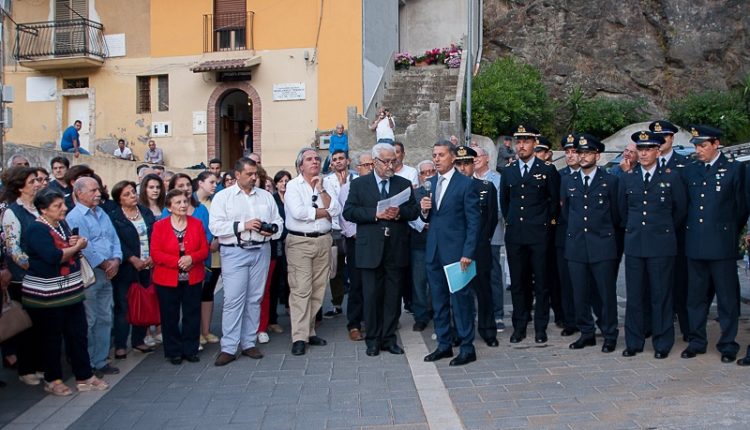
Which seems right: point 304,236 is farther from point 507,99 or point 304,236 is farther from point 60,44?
point 60,44

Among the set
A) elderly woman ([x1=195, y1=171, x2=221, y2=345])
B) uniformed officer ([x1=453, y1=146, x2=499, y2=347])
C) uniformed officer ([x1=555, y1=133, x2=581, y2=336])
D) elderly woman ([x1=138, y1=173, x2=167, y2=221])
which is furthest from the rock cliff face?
elderly woman ([x1=138, y1=173, x2=167, y2=221])

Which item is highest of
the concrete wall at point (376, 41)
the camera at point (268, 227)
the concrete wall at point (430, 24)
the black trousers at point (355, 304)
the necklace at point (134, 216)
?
the concrete wall at point (430, 24)

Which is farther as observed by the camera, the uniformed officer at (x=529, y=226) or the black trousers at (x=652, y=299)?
the uniformed officer at (x=529, y=226)

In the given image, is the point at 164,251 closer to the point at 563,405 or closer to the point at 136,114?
the point at 563,405

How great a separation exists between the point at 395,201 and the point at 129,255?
268 centimetres

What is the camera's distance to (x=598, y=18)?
26.1 m

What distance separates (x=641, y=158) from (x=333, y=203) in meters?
3.14

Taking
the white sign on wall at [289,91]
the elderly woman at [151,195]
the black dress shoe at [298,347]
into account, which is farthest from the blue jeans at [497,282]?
the white sign on wall at [289,91]

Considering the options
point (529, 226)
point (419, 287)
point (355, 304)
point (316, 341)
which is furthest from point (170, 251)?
point (529, 226)

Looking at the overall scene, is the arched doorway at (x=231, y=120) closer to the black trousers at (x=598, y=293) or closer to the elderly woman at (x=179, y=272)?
the elderly woman at (x=179, y=272)

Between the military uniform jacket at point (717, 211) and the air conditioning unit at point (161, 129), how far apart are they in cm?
2009

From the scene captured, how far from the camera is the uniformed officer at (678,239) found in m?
7.17

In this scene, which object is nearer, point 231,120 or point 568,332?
point 568,332

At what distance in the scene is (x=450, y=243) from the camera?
6938 millimetres
